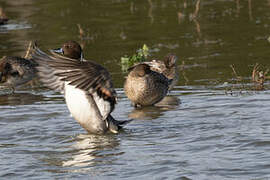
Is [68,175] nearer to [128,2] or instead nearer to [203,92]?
[203,92]

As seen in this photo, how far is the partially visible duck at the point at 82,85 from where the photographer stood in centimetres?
716

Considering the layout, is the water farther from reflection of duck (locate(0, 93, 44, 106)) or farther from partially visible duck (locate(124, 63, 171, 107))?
partially visible duck (locate(124, 63, 171, 107))

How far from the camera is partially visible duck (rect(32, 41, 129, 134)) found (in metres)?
7.16

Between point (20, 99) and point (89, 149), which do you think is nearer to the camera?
point (89, 149)

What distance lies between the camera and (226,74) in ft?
37.8

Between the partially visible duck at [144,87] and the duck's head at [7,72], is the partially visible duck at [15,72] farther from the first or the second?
the partially visible duck at [144,87]

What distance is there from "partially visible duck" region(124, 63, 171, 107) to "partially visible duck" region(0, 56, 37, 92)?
277 cm

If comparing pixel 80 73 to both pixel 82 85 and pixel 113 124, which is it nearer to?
pixel 82 85

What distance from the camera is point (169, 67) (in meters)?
11.2

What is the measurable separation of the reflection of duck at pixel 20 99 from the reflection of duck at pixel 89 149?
2.89 metres

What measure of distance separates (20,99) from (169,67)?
2.67 meters

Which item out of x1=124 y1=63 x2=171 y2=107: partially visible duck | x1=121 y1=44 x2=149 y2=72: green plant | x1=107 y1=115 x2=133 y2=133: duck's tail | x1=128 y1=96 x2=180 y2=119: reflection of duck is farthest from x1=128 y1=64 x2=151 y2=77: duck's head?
x1=121 y1=44 x2=149 y2=72: green plant

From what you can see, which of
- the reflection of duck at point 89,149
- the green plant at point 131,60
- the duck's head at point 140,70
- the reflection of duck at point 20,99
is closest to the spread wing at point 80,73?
the reflection of duck at point 89,149

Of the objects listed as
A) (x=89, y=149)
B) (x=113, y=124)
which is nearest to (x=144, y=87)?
(x=113, y=124)
